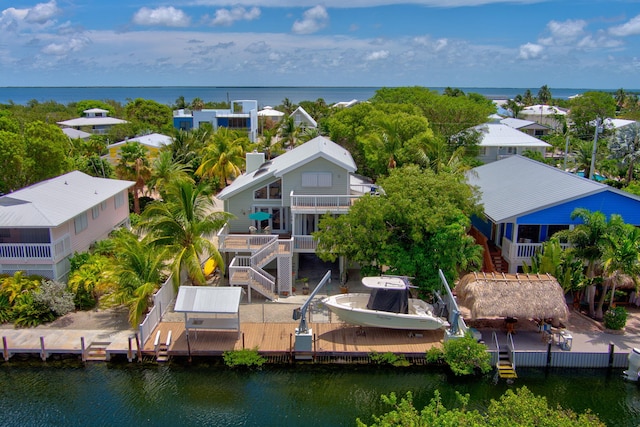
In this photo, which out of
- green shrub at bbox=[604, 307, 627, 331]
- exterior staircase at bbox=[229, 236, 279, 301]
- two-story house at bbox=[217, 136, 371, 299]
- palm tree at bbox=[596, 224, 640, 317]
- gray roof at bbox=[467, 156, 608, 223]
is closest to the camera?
palm tree at bbox=[596, 224, 640, 317]

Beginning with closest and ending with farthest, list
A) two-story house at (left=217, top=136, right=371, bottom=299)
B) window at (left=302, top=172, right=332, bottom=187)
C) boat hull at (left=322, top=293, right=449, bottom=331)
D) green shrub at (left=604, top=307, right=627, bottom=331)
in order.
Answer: boat hull at (left=322, top=293, right=449, bottom=331) < green shrub at (left=604, top=307, right=627, bottom=331) < two-story house at (left=217, top=136, right=371, bottom=299) < window at (left=302, top=172, right=332, bottom=187)

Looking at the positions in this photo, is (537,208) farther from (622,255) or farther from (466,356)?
(466,356)

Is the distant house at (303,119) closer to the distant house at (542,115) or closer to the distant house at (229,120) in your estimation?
the distant house at (229,120)

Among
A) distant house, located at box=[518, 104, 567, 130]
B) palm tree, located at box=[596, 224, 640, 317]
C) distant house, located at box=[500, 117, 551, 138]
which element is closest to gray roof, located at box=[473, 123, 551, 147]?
distant house, located at box=[500, 117, 551, 138]

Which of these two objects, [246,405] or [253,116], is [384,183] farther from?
[253,116]

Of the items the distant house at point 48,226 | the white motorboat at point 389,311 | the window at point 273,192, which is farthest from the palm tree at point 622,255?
the distant house at point 48,226

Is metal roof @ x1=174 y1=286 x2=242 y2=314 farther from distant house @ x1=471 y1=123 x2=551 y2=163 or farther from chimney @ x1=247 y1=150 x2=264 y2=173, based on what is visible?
distant house @ x1=471 y1=123 x2=551 y2=163
